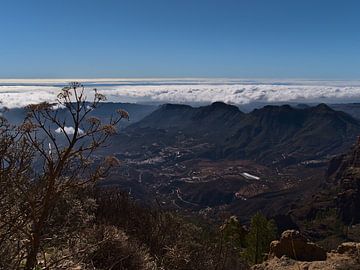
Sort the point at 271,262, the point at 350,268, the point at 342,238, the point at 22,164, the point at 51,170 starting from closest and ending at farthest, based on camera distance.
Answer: the point at 51,170 → the point at 22,164 → the point at 350,268 → the point at 271,262 → the point at 342,238

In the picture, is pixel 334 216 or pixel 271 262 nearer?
pixel 271 262

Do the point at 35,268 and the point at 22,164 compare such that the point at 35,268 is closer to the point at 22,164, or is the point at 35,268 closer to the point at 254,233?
the point at 22,164

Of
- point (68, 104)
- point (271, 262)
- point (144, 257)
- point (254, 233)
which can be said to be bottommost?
point (254, 233)

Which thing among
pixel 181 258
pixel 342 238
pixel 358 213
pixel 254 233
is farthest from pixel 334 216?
pixel 181 258

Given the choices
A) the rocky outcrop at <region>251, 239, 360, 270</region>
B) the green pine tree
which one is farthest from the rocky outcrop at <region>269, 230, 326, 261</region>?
the green pine tree

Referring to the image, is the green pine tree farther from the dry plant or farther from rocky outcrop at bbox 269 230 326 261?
the dry plant

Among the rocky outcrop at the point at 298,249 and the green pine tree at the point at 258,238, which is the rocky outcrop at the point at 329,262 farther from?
the green pine tree at the point at 258,238

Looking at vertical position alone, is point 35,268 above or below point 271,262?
above
